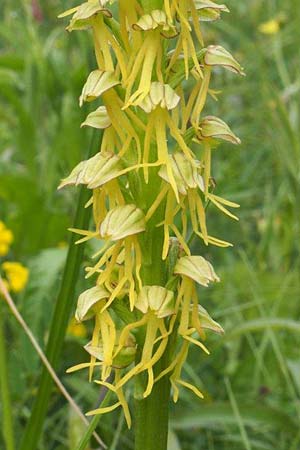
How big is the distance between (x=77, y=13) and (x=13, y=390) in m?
1.13

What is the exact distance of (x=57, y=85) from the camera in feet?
9.69

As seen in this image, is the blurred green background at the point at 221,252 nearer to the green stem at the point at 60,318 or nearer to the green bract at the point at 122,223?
the green stem at the point at 60,318

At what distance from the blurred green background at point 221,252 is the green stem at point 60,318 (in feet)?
0.70

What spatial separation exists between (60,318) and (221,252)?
1.44m

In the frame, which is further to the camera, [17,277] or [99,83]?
[17,277]

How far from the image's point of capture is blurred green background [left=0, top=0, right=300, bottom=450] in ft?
6.04

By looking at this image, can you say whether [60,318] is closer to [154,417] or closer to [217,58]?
[154,417]

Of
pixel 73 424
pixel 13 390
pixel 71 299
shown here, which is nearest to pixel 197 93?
pixel 71 299

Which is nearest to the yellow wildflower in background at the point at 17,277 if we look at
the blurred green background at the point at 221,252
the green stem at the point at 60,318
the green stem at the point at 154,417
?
the blurred green background at the point at 221,252

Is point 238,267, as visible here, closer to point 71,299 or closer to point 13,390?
point 13,390

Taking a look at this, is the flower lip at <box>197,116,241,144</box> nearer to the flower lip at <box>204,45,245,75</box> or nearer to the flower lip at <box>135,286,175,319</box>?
the flower lip at <box>204,45,245,75</box>

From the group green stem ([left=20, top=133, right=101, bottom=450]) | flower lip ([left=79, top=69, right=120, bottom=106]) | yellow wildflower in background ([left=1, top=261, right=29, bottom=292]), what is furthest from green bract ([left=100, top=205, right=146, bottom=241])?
yellow wildflower in background ([left=1, top=261, right=29, bottom=292])

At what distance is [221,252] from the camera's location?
2.68m

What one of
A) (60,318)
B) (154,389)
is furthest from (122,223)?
(60,318)
